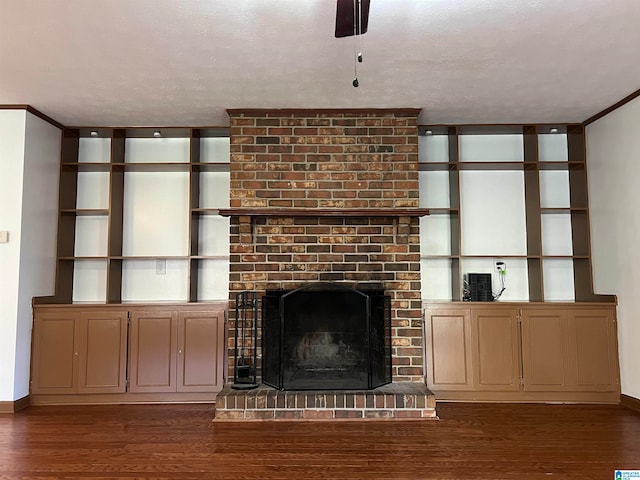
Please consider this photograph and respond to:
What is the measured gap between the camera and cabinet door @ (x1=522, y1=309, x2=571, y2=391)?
13.0ft

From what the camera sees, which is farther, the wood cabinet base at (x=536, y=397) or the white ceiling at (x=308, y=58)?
the wood cabinet base at (x=536, y=397)

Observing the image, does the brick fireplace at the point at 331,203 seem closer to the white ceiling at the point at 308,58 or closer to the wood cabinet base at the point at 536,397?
the white ceiling at the point at 308,58

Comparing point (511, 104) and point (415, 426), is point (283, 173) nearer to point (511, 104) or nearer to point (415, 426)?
point (511, 104)

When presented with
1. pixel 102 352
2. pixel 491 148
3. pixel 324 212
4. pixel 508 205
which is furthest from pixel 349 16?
pixel 102 352

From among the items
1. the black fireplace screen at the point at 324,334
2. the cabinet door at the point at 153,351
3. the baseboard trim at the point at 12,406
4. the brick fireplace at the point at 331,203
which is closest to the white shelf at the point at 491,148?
the brick fireplace at the point at 331,203

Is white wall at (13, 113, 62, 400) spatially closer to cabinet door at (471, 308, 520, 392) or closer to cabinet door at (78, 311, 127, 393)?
cabinet door at (78, 311, 127, 393)

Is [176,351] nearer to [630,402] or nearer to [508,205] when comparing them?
[508,205]

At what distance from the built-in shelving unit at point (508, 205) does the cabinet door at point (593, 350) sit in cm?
39

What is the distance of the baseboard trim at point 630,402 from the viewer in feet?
12.2

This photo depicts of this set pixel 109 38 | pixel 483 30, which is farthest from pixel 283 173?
pixel 483 30

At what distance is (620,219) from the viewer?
387cm

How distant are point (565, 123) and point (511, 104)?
838 mm

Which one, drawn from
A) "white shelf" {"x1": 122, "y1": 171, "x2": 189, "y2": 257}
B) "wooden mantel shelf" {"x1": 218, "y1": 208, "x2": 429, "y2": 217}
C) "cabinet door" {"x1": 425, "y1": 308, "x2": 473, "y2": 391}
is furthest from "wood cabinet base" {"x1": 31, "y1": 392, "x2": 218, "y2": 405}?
"cabinet door" {"x1": 425, "y1": 308, "x2": 473, "y2": 391}

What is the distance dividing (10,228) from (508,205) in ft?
14.9
